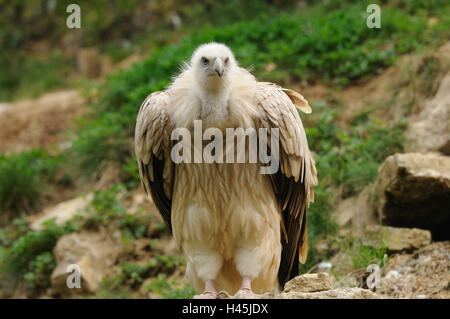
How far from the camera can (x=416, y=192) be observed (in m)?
5.55

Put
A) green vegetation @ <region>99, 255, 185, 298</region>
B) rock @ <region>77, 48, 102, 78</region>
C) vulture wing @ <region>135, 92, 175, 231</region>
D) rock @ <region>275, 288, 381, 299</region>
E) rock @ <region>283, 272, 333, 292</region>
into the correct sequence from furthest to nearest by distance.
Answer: rock @ <region>77, 48, 102, 78</region>, green vegetation @ <region>99, 255, 185, 298</region>, vulture wing @ <region>135, 92, 175, 231</region>, rock @ <region>283, 272, 333, 292</region>, rock @ <region>275, 288, 381, 299</region>

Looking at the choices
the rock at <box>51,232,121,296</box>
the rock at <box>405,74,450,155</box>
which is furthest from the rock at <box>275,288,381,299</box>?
the rock at <box>51,232,121,296</box>

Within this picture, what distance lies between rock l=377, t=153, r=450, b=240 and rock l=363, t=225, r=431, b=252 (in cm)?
14

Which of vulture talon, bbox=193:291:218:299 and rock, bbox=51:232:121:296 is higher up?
vulture talon, bbox=193:291:218:299

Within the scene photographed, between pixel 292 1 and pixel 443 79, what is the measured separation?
16.8ft

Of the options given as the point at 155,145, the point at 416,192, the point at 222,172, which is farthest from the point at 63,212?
the point at 416,192

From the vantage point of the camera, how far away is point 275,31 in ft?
32.3

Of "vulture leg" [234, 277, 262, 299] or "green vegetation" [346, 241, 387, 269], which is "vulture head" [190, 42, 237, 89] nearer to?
"vulture leg" [234, 277, 262, 299]

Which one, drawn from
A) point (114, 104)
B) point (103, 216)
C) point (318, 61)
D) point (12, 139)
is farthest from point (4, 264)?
point (318, 61)

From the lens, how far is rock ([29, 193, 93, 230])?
814 centimetres

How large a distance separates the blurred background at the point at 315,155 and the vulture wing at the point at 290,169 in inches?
29.2

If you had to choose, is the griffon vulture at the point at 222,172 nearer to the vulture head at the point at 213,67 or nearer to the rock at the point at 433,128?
the vulture head at the point at 213,67

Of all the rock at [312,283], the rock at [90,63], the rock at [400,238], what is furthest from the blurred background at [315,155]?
the rock at [90,63]
